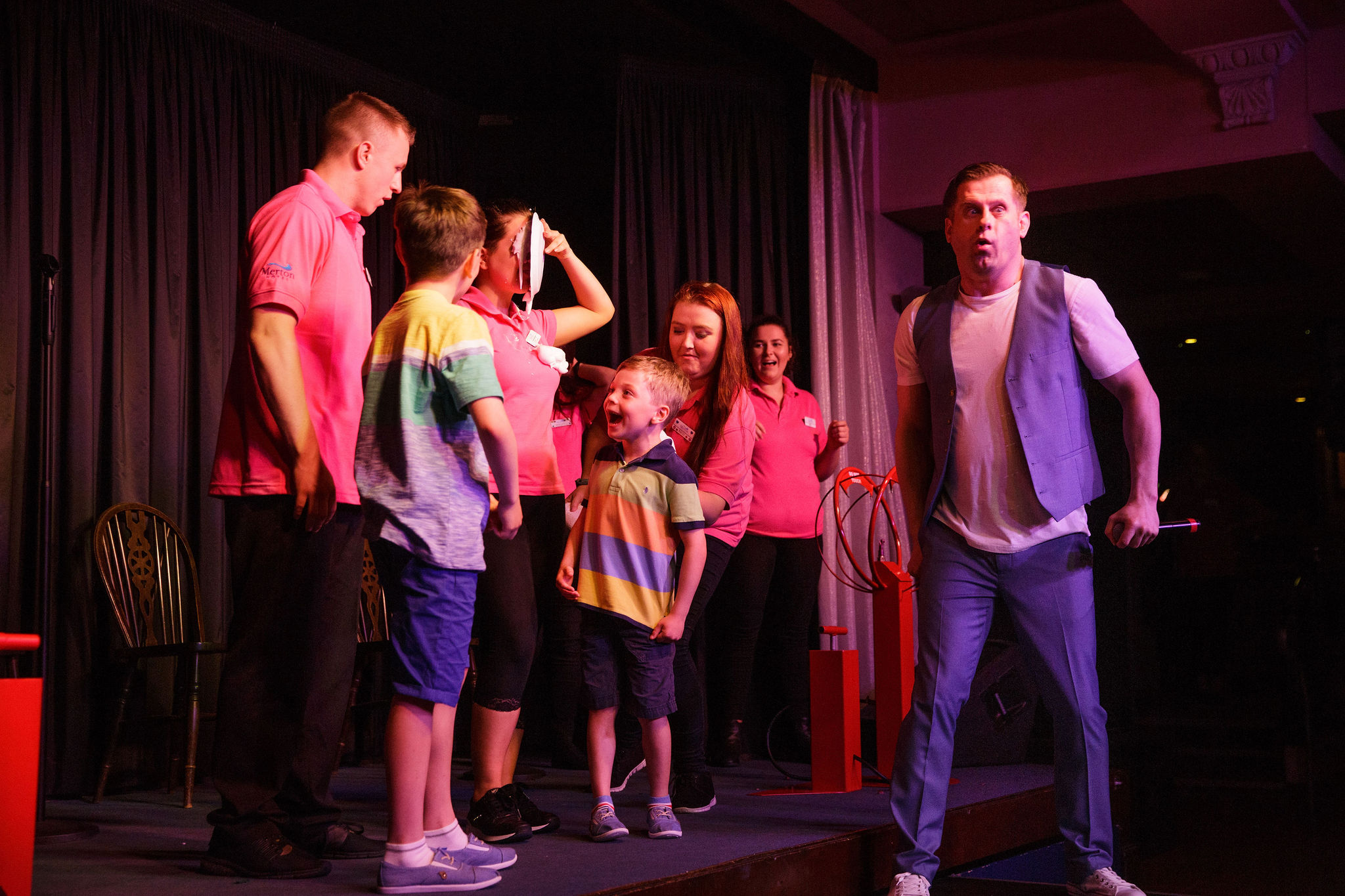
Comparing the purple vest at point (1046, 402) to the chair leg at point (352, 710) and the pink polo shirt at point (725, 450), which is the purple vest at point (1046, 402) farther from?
the chair leg at point (352, 710)

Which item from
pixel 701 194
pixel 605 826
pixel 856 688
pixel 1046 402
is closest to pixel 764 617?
pixel 856 688

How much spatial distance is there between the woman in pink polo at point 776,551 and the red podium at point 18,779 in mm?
2428

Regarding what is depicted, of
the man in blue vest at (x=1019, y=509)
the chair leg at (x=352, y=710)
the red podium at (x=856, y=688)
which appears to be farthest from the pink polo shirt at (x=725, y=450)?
the chair leg at (x=352, y=710)

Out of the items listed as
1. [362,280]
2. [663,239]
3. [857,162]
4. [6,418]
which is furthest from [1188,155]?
[6,418]

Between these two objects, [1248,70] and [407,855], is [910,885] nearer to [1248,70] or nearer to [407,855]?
[407,855]

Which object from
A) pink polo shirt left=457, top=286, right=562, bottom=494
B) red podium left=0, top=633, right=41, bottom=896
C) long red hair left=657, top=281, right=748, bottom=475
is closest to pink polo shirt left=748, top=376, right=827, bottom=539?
long red hair left=657, top=281, right=748, bottom=475

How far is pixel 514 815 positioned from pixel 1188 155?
3.77 m

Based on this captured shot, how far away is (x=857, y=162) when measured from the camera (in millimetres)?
5004

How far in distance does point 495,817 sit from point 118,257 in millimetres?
2539

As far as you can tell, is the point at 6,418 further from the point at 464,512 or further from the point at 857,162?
the point at 857,162

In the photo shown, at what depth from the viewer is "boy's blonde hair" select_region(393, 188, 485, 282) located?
6.45ft

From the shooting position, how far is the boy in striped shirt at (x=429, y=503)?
6.02ft

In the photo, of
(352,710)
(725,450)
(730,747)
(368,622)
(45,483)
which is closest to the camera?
(45,483)

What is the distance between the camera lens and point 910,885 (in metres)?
2.08
